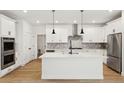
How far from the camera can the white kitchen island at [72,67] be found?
179 inches

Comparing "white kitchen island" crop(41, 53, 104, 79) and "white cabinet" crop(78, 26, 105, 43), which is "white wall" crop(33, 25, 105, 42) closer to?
"white cabinet" crop(78, 26, 105, 43)

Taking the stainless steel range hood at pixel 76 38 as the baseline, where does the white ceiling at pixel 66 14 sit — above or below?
above

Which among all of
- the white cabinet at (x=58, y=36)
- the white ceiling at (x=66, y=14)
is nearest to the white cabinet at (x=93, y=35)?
the white cabinet at (x=58, y=36)

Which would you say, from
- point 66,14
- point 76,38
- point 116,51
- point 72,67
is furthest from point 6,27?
point 76,38

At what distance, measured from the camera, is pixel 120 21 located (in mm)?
5398

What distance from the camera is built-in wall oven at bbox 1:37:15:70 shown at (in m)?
4.67

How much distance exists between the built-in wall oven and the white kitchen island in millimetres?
1391

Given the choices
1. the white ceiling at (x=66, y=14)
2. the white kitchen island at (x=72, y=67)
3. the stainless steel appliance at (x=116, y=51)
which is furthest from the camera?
the white ceiling at (x=66, y=14)

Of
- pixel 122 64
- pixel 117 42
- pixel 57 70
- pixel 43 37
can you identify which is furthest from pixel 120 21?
pixel 43 37

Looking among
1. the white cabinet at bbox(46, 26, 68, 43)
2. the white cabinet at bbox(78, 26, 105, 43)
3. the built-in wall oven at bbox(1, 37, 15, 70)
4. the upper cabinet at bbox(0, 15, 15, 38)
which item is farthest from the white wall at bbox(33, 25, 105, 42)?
the built-in wall oven at bbox(1, 37, 15, 70)

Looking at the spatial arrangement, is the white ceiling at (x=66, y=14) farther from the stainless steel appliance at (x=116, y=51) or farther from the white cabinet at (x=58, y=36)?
the white cabinet at (x=58, y=36)

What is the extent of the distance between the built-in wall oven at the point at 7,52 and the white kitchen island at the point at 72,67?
1.39m

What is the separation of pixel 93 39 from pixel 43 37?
4341mm
